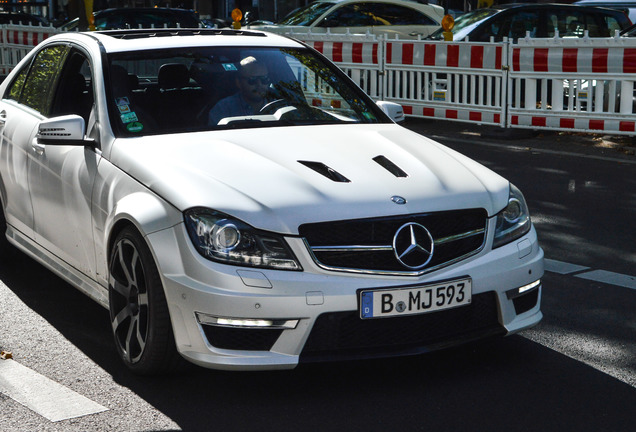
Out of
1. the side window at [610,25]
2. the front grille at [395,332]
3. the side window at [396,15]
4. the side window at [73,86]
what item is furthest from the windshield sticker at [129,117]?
the side window at [396,15]

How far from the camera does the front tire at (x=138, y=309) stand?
446cm

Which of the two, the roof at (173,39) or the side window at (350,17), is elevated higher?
the roof at (173,39)

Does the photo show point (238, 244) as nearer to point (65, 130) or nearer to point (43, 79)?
point (65, 130)

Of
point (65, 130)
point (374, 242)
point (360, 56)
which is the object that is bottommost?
point (374, 242)

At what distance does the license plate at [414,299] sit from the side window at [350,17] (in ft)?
53.9

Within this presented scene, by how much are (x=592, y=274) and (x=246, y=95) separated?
2.44 m

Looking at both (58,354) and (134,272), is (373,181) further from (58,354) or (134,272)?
(58,354)

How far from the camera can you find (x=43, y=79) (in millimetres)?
6309

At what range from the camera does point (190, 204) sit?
435 cm

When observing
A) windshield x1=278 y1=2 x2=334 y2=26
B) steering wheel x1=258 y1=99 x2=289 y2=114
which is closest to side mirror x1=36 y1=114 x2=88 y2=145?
steering wheel x1=258 y1=99 x2=289 y2=114

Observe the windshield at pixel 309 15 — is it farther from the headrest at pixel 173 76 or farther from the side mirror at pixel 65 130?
the side mirror at pixel 65 130

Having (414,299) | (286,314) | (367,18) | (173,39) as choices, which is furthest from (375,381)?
(367,18)

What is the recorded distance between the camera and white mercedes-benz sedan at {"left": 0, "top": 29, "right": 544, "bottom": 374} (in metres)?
4.26

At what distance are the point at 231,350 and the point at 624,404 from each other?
1.59 metres
